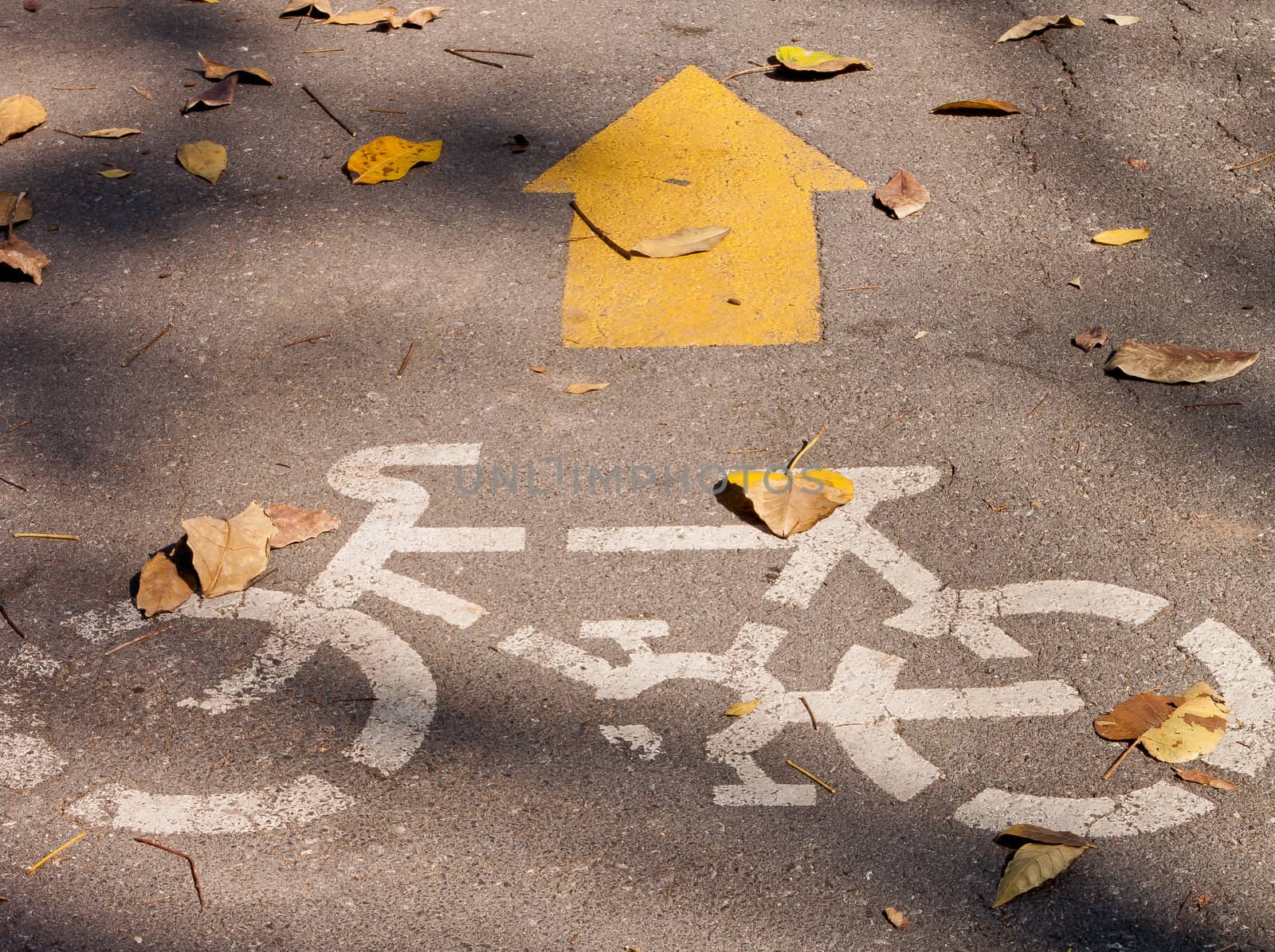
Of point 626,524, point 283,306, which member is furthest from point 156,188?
point 626,524

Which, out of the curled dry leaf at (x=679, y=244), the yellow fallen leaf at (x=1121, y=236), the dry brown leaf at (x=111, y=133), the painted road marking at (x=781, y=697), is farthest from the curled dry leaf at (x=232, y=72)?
the yellow fallen leaf at (x=1121, y=236)

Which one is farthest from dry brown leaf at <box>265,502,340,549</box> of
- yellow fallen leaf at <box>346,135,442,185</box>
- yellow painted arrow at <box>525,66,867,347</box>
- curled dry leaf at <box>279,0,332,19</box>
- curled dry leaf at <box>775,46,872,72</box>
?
curled dry leaf at <box>279,0,332,19</box>

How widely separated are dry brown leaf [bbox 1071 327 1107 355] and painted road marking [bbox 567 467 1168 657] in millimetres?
652

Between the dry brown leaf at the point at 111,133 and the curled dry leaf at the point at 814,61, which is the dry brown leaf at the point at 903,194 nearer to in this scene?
the curled dry leaf at the point at 814,61

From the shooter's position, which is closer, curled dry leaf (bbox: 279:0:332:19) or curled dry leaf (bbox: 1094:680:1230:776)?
curled dry leaf (bbox: 1094:680:1230:776)

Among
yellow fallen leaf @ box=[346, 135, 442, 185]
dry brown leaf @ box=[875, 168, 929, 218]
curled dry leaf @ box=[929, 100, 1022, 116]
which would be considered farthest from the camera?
curled dry leaf @ box=[929, 100, 1022, 116]

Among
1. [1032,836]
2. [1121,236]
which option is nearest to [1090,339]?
[1121,236]

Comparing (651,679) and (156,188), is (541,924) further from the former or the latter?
(156,188)

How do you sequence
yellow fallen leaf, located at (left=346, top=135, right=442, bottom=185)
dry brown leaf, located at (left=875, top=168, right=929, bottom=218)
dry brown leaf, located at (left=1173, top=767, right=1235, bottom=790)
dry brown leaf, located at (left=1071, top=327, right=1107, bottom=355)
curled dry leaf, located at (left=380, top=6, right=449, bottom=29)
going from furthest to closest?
1. curled dry leaf, located at (left=380, top=6, right=449, bottom=29)
2. yellow fallen leaf, located at (left=346, top=135, right=442, bottom=185)
3. dry brown leaf, located at (left=875, top=168, right=929, bottom=218)
4. dry brown leaf, located at (left=1071, top=327, right=1107, bottom=355)
5. dry brown leaf, located at (left=1173, top=767, right=1235, bottom=790)

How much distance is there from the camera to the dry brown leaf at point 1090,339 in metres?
3.31

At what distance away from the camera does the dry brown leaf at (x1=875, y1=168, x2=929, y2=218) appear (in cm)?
380

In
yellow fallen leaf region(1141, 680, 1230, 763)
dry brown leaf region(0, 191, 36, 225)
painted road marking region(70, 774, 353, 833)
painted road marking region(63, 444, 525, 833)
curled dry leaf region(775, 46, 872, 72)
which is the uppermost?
curled dry leaf region(775, 46, 872, 72)

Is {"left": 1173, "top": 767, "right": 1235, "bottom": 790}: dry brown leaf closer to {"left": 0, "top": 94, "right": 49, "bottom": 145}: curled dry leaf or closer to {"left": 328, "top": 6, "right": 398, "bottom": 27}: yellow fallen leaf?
{"left": 328, "top": 6, "right": 398, "bottom": 27}: yellow fallen leaf

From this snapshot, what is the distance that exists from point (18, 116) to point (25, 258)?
1.00m
